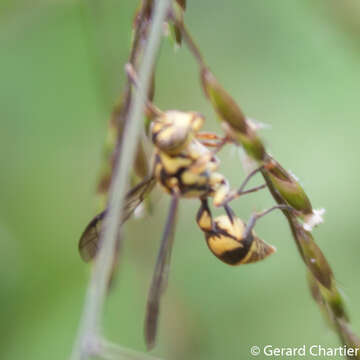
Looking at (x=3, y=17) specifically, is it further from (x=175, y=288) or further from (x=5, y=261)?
(x=175, y=288)

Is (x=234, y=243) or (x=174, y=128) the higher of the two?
(x=174, y=128)

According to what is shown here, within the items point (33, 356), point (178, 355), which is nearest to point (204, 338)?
point (178, 355)

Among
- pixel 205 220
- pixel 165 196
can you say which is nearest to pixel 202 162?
pixel 205 220

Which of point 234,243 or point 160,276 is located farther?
point 234,243

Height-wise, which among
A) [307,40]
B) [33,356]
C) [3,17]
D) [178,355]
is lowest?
[178,355]

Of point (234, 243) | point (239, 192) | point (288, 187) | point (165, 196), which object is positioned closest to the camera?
point (288, 187)

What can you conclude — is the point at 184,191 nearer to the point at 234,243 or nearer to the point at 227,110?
the point at 234,243

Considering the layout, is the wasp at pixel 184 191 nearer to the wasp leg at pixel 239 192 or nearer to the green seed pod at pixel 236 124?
the wasp leg at pixel 239 192
